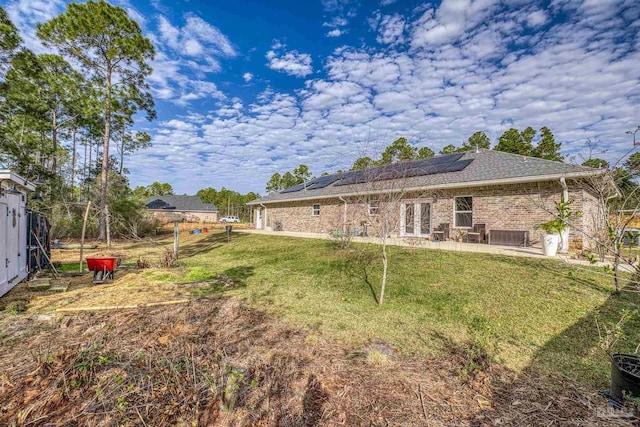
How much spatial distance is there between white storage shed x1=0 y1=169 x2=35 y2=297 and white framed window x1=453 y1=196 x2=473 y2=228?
1364 cm

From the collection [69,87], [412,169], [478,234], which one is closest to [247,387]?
[412,169]

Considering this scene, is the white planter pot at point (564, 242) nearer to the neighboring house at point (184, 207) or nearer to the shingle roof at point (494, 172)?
the shingle roof at point (494, 172)

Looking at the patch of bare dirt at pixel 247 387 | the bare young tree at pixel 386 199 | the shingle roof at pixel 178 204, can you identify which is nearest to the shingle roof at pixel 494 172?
the bare young tree at pixel 386 199

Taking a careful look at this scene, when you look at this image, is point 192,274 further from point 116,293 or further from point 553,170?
point 553,170

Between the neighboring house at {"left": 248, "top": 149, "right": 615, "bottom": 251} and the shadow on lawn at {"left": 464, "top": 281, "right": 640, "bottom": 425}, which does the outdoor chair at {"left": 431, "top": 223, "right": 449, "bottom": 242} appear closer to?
the neighboring house at {"left": 248, "top": 149, "right": 615, "bottom": 251}

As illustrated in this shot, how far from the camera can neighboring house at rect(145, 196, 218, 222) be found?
44469 mm

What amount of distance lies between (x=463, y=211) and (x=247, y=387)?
1118 centimetres

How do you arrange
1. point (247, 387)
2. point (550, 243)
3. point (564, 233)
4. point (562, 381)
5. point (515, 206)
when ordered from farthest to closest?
1. point (515, 206)
2. point (564, 233)
3. point (550, 243)
4. point (562, 381)
5. point (247, 387)

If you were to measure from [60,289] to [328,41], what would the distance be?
43.1ft

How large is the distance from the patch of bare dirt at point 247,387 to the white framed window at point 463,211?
916 cm

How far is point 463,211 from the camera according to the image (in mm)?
11547

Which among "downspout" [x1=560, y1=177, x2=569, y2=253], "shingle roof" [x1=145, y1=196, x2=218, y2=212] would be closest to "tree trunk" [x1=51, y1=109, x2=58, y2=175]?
"shingle roof" [x1=145, y1=196, x2=218, y2=212]

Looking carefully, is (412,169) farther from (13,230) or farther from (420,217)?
(13,230)

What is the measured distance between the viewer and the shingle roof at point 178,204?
1764 inches
